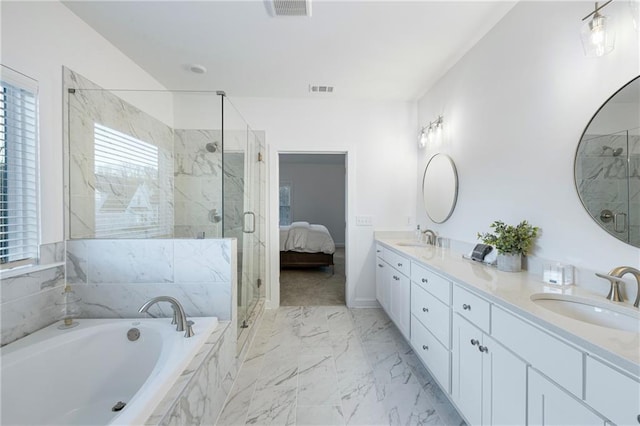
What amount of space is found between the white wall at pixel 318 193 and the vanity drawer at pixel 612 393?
7300 mm

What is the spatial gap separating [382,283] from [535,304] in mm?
1911

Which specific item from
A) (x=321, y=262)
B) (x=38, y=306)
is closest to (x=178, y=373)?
(x=38, y=306)

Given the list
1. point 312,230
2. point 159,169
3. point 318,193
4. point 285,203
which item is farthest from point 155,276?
point 318,193

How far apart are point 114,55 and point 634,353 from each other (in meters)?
3.45

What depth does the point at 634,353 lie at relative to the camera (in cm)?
73

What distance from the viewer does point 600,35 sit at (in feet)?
3.86

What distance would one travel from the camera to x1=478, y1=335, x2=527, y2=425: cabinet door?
1068mm

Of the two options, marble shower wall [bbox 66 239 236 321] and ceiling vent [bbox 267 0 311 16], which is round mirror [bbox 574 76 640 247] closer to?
ceiling vent [bbox 267 0 311 16]

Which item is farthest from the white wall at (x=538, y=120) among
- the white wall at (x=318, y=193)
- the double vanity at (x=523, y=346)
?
the white wall at (x=318, y=193)

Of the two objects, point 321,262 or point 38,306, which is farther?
point 321,262

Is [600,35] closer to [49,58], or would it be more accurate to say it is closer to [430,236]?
[430,236]

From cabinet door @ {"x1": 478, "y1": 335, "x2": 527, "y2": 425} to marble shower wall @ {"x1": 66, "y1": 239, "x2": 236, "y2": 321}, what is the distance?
1.60 metres

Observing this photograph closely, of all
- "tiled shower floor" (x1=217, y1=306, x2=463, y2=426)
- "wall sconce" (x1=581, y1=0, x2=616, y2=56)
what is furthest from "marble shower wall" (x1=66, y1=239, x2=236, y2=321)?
"wall sconce" (x1=581, y1=0, x2=616, y2=56)

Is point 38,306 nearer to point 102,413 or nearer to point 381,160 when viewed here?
point 102,413
